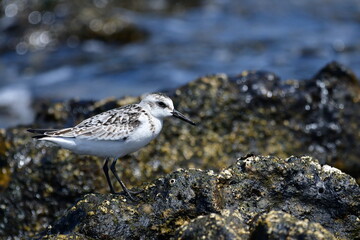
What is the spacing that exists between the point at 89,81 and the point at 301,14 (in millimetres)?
8159

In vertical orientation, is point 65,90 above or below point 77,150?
below

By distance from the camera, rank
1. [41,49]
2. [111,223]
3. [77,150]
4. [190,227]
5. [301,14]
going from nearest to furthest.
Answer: [190,227] < [111,223] < [77,150] < [41,49] < [301,14]

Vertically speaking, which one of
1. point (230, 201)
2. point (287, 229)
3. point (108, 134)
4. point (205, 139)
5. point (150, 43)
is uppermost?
point (287, 229)

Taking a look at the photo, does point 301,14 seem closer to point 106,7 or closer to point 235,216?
point 106,7

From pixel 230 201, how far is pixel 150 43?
12.7 meters

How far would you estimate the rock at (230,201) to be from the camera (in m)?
5.20

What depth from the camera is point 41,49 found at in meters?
17.2

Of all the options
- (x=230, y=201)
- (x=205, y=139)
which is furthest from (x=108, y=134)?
(x=205, y=139)

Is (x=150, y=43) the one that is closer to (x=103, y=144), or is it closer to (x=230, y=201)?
(x=103, y=144)

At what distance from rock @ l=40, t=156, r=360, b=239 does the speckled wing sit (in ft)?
3.09

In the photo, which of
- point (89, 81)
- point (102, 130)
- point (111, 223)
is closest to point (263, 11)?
point (89, 81)

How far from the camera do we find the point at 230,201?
5316 millimetres

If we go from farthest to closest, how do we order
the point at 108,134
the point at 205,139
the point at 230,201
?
the point at 205,139, the point at 108,134, the point at 230,201

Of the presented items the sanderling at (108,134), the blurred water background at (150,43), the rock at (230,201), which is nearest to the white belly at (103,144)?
the sanderling at (108,134)
